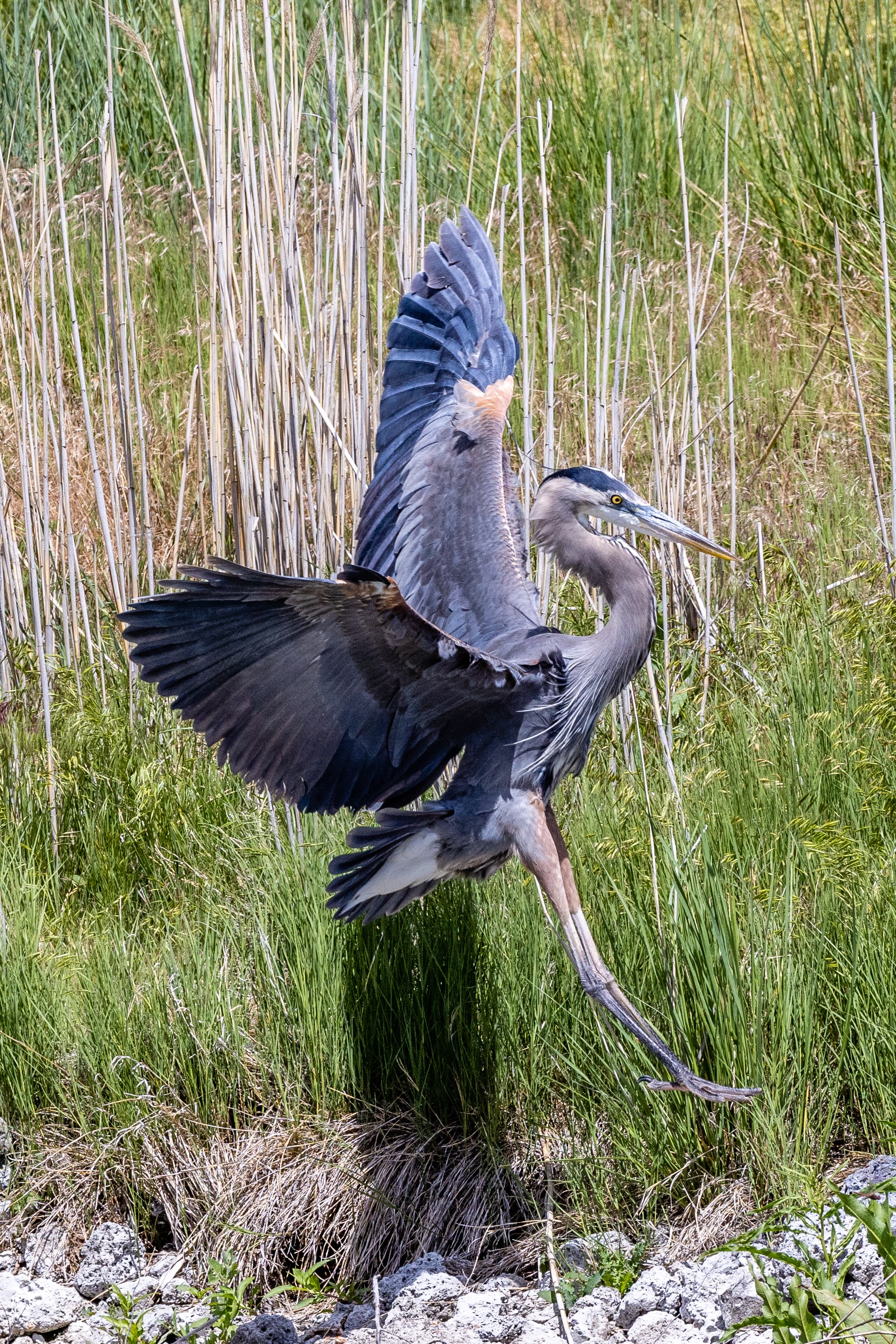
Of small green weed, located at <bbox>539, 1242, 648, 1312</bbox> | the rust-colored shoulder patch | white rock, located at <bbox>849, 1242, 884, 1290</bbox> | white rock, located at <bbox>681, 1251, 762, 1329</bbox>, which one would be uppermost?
the rust-colored shoulder patch

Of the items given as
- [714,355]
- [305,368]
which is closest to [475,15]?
[714,355]

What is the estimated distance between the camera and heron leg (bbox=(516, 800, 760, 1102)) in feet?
7.54

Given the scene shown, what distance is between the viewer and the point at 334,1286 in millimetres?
2566

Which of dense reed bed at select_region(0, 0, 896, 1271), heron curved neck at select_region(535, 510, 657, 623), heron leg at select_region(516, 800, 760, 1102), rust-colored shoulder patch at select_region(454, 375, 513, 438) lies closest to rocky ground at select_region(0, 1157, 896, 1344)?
dense reed bed at select_region(0, 0, 896, 1271)

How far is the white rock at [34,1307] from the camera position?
2467 millimetres

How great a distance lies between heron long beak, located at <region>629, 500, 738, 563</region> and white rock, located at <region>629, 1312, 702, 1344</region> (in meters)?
1.28

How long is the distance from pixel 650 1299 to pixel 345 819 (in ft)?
4.04

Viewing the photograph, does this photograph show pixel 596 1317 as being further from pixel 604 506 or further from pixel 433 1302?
pixel 604 506

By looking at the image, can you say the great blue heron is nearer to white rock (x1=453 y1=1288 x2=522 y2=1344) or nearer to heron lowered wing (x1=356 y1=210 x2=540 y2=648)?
heron lowered wing (x1=356 y1=210 x2=540 y2=648)

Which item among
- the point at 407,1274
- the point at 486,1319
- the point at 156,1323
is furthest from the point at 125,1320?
the point at 486,1319

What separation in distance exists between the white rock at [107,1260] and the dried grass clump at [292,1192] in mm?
62

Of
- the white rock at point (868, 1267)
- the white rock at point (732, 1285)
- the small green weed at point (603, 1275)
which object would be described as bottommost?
the small green weed at point (603, 1275)

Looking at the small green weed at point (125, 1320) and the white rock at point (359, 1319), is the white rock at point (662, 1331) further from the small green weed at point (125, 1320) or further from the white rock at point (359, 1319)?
the small green weed at point (125, 1320)

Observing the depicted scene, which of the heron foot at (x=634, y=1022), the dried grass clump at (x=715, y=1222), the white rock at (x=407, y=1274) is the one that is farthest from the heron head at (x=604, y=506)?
the white rock at (x=407, y=1274)
